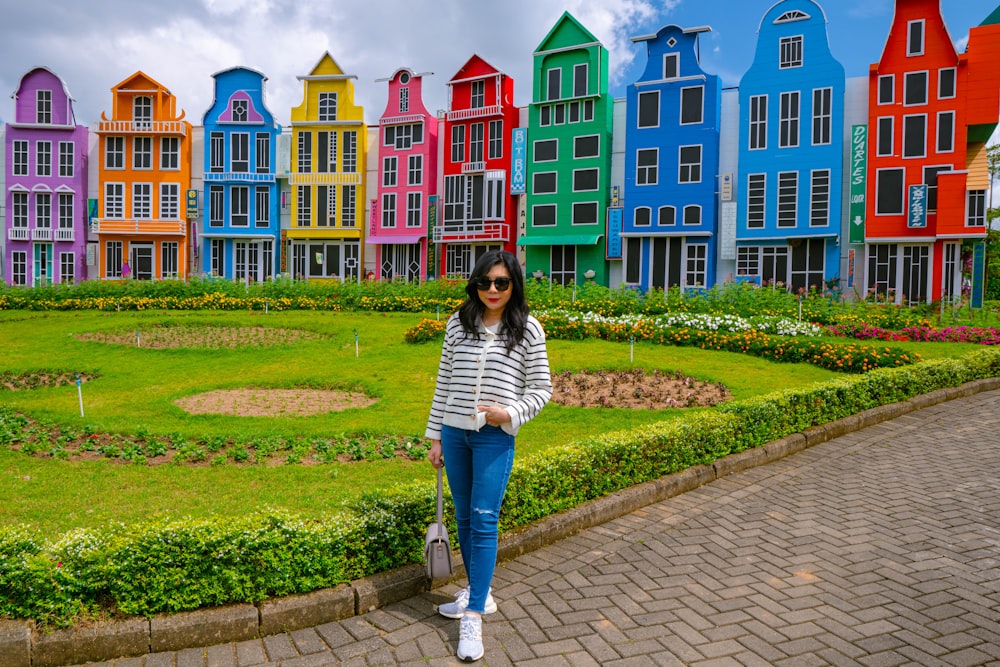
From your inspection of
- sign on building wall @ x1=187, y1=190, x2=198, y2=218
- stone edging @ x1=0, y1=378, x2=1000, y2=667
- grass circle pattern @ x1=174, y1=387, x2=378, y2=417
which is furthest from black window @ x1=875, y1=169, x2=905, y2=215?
sign on building wall @ x1=187, y1=190, x2=198, y2=218

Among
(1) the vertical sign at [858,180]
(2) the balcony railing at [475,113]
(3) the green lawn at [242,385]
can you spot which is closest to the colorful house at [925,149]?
(1) the vertical sign at [858,180]

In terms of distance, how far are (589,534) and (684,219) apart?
25.2m

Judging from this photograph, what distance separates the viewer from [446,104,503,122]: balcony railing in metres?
32.6

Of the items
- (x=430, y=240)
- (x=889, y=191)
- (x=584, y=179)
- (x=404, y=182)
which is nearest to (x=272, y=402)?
(x=584, y=179)

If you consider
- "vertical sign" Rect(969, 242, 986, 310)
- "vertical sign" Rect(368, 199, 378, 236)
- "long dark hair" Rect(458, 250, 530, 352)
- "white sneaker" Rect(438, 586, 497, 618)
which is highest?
"vertical sign" Rect(368, 199, 378, 236)

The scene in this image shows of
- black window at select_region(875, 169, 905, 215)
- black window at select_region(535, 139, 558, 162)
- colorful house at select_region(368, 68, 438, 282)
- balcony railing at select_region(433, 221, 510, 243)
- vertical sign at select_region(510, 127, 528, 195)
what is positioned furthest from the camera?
colorful house at select_region(368, 68, 438, 282)

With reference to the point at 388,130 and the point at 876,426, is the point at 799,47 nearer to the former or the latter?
the point at 388,130

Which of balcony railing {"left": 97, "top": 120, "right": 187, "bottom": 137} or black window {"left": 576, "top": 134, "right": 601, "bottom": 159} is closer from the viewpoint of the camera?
black window {"left": 576, "top": 134, "right": 601, "bottom": 159}

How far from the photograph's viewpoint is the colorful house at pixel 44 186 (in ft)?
119

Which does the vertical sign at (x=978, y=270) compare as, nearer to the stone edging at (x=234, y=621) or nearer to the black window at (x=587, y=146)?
the black window at (x=587, y=146)

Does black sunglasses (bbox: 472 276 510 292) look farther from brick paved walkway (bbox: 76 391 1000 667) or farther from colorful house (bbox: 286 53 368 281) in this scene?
colorful house (bbox: 286 53 368 281)

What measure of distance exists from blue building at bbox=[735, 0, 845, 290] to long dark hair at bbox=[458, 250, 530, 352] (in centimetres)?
2443

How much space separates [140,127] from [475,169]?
1614 cm

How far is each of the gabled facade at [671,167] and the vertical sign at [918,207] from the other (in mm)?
6661
